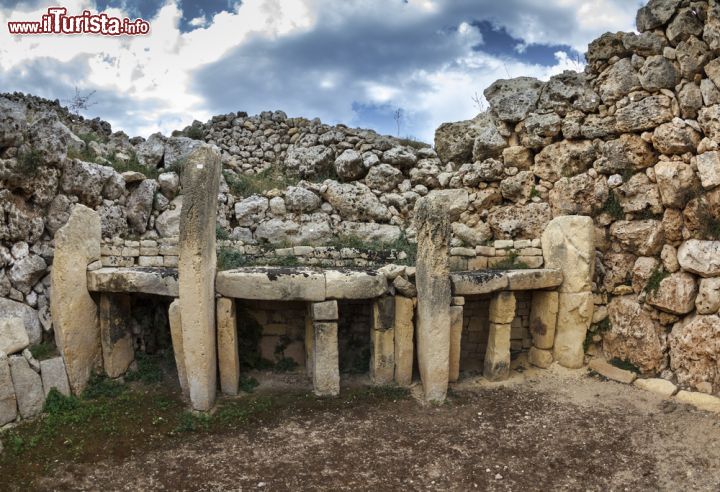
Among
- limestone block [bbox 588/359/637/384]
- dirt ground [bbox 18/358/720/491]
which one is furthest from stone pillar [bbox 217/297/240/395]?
limestone block [bbox 588/359/637/384]

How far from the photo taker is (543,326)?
8.77 m

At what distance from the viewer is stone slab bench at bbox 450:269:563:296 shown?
7.82 metres

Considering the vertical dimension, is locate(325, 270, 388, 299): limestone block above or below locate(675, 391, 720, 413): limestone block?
above

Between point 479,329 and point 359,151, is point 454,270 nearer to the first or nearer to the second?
point 479,329

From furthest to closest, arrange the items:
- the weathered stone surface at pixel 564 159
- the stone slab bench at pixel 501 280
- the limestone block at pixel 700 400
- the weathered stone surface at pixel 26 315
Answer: the weathered stone surface at pixel 564 159 → the stone slab bench at pixel 501 280 → the weathered stone surface at pixel 26 315 → the limestone block at pixel 700 400

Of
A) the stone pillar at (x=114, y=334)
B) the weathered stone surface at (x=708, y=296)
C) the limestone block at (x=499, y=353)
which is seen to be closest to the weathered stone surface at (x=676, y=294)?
the weathered stone surface at (x=708, y=296)

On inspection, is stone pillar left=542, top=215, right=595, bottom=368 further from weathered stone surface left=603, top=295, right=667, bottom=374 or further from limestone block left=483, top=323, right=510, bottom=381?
limestone block left=483, top=323, right=510, bottom=381

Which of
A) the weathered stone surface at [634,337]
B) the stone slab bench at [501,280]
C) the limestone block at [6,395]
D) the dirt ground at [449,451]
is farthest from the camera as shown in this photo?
the weathered stone surface at [634,337]

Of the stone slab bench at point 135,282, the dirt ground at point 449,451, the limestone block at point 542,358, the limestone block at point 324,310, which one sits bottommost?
the dirt ground at point 449,451

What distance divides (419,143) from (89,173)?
7.13 meters

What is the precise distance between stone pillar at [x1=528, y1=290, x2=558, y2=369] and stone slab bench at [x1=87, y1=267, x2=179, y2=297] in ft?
19.2

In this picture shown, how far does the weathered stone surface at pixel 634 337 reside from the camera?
325 inches

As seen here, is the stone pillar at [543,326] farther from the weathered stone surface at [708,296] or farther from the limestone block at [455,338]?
the weathered stone surface at [708,296]

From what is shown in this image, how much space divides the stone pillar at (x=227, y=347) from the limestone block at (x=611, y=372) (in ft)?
19.0
